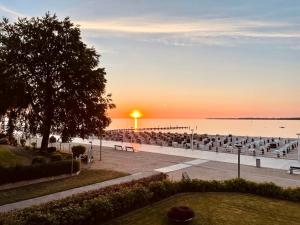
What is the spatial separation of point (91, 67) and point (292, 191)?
25.0 m

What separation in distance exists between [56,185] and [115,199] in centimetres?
913

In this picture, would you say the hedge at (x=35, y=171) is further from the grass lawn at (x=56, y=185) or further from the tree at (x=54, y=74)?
the tree at (x=54, y=74)

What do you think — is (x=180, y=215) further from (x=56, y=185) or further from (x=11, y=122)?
(x=11, y=122)

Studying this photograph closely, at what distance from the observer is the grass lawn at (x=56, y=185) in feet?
69.7

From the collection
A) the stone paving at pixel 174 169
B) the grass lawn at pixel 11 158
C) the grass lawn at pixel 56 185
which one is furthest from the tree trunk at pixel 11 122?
the grass lawn at pixel 56 185

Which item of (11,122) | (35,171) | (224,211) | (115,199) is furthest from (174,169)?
(11,122)

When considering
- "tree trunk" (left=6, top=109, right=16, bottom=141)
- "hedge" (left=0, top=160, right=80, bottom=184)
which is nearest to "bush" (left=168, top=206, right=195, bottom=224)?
"hedge" (left=0, top=160, right=80, bottom=184)

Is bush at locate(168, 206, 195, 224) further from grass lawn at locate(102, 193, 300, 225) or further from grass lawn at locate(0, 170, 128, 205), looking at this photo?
grass lawn at locate(0, 170, 128, 205)

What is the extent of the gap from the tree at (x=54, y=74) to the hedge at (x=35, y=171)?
979 cm

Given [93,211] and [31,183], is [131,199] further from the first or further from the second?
[31,183]

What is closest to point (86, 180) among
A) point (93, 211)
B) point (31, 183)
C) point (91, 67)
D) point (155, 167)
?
point (31, 183)

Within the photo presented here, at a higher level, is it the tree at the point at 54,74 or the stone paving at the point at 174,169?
the tree at the point at 54,74

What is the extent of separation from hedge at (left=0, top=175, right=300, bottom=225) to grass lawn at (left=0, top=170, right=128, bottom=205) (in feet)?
19.0

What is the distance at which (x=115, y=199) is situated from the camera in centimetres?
1680
